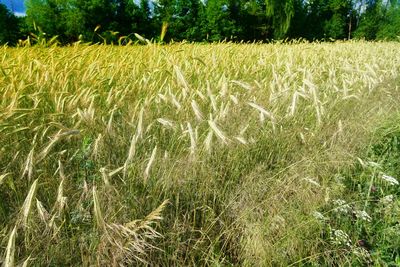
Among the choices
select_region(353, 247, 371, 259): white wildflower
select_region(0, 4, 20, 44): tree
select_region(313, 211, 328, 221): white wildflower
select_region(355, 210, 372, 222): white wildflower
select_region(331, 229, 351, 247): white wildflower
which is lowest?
select_region(353, 247, 371, 259): white wildflower

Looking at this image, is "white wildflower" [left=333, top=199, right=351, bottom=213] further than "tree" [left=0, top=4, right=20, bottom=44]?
No

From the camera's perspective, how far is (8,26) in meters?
13.9

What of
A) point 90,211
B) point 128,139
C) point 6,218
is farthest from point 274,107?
point 6,218

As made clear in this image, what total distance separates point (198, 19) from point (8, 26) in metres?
8.73

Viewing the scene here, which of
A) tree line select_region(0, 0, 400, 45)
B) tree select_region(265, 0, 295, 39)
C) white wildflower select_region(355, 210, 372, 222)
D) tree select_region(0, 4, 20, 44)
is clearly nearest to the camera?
white wildflower select_region(355, 210, 372, 222)

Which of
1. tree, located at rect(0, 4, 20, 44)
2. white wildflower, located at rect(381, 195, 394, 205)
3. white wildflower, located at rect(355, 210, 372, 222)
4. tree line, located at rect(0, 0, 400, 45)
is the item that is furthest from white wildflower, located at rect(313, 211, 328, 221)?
tree, located at rect(0, 4, 20, 44)

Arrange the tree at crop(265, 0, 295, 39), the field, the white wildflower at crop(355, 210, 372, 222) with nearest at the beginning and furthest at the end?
the field
the white wildflower at crop(355, 210, 372, 222)
the tree at crop(265, 0, 295, 39)

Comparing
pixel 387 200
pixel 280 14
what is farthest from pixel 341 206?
pixel 280 14

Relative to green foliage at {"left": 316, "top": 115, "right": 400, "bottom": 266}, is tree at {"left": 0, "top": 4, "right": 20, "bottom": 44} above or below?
above

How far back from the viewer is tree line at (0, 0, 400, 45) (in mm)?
15016

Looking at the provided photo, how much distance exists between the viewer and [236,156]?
1.56 meters

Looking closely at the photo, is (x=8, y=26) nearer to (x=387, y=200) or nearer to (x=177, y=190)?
(x=177, y=190)

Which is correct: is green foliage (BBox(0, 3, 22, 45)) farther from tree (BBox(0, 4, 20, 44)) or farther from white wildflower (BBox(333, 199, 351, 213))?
white wildflower (BBox(333, 199, 351, 213))

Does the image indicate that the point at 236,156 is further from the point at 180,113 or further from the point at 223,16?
the point at 223,16
